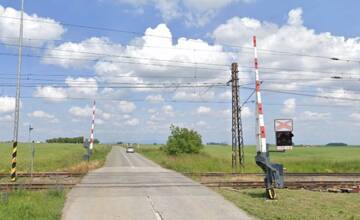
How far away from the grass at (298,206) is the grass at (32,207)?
20.1ft

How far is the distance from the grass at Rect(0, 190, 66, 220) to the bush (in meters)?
40.7

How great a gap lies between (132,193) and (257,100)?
261 inches

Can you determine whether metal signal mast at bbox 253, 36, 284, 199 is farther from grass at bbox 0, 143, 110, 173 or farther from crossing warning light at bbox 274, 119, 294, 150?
grass at bbox 0, 143, 110, 173

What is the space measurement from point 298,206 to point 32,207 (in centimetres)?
877

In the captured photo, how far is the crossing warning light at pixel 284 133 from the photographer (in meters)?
17.3

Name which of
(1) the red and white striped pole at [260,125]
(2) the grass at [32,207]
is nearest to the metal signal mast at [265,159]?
(1) the red and white striped pole at [260,125]

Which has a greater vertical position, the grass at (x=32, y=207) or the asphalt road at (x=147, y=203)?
the grass at (x=32, y=207)

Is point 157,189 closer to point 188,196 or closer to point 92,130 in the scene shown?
point 188,196

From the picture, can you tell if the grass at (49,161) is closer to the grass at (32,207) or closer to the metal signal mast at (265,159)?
the grass at (32,207)

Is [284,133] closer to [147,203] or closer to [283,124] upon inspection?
[283,124]

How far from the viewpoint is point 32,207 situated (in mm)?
13531

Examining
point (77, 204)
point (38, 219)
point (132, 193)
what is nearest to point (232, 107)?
point (132, 193)

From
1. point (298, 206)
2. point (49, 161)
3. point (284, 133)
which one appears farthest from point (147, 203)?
point (49, 161)

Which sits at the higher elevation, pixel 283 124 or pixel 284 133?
pixel 283 124
